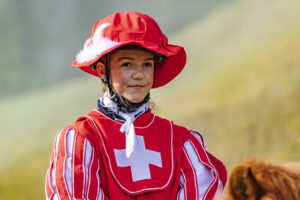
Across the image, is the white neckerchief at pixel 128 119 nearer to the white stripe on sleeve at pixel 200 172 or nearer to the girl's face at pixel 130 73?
the girl's face at pixel 130 73

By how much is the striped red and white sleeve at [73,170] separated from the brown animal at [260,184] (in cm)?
79

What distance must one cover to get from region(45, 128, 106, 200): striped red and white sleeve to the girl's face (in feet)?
0.86

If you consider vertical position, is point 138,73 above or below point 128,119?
above

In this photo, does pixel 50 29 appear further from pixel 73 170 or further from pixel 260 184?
pixel 260 184

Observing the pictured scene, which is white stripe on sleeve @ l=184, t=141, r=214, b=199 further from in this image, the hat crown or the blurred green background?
the blurred green background

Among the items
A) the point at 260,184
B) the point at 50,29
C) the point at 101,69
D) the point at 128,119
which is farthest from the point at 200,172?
the point at 50,29

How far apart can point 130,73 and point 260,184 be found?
1025 mm

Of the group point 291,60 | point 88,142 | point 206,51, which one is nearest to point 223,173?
point 88,142

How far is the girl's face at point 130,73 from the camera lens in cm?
224

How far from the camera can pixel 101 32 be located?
229cm

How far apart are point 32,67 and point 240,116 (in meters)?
3.15

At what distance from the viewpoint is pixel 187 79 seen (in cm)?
704

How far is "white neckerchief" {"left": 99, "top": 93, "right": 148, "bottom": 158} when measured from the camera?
220 centimetres

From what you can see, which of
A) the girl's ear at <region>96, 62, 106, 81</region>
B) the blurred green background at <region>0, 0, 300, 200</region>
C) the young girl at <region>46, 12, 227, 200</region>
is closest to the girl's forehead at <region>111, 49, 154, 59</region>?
the young girl at <region>46, 12, 227, 200</region>
